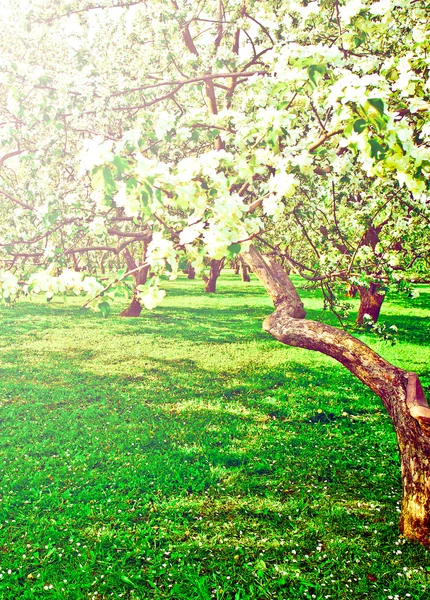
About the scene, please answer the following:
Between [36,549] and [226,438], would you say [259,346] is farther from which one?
[36,549]

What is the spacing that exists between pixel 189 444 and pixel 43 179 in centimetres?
622

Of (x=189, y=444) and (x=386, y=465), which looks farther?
(x=189, y=444)

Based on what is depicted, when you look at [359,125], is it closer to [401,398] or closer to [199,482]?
[401,398]

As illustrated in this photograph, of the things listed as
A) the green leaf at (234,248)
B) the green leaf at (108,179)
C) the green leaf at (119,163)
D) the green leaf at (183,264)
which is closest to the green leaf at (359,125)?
the green leaf at (234,248)

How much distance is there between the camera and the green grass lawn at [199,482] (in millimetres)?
4902

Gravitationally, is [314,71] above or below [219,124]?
below

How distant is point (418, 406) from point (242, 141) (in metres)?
3.58

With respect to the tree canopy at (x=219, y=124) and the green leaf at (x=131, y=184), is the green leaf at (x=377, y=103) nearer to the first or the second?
the tree canopy at (x=219, y=124)

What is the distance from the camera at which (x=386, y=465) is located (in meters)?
7.34

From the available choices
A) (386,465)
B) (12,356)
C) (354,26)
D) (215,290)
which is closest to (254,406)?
(386,465)

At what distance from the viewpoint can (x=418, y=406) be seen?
5172mm

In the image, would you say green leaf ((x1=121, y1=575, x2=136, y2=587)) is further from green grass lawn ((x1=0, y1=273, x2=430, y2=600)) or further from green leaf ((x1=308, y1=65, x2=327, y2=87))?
green leaf ((x1=308, y1=65, x2=327, y2=87))

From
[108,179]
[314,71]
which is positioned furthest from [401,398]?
[108,179]

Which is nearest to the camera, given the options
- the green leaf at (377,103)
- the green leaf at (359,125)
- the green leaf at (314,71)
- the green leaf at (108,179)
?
the green leaf at (377,103)
